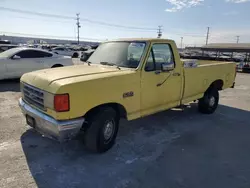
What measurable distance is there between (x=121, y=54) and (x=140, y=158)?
2.02 metres

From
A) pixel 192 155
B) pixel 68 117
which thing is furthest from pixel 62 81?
pixel 192 155

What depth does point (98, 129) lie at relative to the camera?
12.0 feet

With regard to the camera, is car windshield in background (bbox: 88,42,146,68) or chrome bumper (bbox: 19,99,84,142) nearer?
chrome bumper (bbox: 19,99,84,142)

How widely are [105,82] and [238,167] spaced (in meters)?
2.53

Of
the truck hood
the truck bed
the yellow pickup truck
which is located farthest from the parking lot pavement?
the truck hood

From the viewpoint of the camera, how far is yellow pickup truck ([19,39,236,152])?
3.30 metres

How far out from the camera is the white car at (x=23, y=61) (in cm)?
918

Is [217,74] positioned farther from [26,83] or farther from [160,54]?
[26,83]

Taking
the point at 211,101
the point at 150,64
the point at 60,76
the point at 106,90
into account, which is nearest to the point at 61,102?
the point at 60,76

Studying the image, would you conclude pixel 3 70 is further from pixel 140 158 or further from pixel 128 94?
pixel 140 158

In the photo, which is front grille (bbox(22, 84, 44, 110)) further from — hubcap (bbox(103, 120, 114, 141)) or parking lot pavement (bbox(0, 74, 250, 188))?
hubcap (bbox(103, 120, 114, 141))

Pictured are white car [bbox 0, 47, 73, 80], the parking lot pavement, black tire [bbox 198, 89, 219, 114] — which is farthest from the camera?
white car [bbox 0, 47, 73, 80]

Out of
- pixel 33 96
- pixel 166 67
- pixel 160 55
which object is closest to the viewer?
pixel 33 96

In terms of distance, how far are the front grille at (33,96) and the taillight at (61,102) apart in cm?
42
